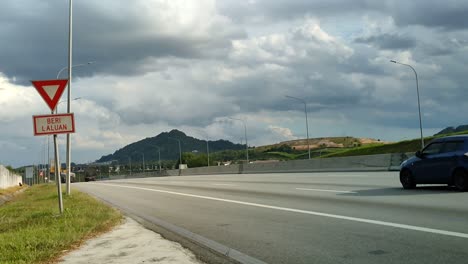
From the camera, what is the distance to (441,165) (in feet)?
54.7

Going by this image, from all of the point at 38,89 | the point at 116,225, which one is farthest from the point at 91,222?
the point at 38,89

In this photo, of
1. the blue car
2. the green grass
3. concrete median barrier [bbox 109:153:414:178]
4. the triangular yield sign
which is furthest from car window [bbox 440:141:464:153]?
concrete median barrier [bbox 109:153:414:178]

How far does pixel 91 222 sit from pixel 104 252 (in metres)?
4.19

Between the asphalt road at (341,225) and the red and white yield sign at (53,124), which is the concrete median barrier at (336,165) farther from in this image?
the red and white yield sign at (53,124)

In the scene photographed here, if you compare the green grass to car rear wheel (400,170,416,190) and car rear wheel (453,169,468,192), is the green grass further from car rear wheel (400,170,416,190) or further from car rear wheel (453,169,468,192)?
car rear wheel (453,169,468,192)

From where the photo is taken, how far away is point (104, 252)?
30.1ft

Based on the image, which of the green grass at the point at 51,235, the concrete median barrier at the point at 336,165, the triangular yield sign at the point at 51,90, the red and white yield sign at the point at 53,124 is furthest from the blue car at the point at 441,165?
the concrete median barrier at the point at 336,165

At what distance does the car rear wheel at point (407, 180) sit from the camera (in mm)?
17922

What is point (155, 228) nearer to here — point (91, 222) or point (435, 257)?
point (91, 222)

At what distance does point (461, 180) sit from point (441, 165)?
83 cm

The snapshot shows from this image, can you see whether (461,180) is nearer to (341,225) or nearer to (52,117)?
(341,225)

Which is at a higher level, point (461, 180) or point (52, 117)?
point (52, 117)

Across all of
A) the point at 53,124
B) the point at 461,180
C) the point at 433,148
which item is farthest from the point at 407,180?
the point at 53,124

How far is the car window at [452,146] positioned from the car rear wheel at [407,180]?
154 cm
